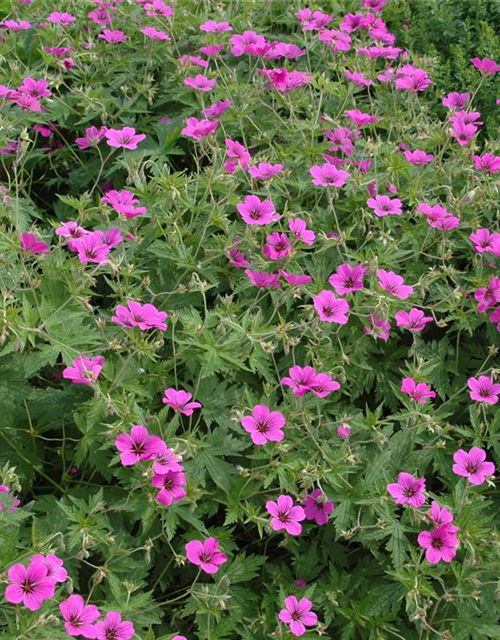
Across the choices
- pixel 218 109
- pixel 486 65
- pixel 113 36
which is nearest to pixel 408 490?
pixel 218 109

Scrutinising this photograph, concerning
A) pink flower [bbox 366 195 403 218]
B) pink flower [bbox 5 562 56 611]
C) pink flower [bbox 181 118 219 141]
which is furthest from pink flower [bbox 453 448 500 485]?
pink flower [bbox 181 118 219 141]

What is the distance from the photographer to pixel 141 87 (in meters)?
3.50

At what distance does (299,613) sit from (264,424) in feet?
1.62

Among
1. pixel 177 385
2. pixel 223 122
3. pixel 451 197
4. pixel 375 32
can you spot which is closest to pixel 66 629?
pixel 177 385

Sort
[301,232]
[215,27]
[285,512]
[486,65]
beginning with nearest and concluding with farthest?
[285,512], [301,232], [486,65], [215,27]

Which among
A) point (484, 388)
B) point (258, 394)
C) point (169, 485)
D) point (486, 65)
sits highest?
point (486, 65)

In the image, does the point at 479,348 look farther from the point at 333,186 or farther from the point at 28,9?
the point at 28,9

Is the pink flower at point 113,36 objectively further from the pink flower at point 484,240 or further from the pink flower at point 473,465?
the pink flower at point 473,465

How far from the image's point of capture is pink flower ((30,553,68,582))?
1812 millimetres

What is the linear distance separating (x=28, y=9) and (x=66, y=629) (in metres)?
3.27

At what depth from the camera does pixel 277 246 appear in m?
2.63

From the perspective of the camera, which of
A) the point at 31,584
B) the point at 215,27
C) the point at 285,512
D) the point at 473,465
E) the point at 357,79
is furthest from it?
the point at 215,27

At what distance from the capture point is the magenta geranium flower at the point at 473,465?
2.22m

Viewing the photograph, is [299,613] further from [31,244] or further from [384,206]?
[384,206]
